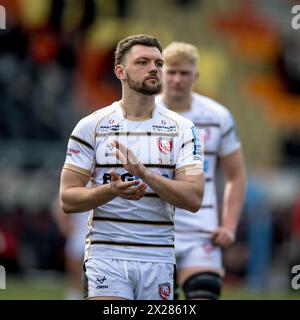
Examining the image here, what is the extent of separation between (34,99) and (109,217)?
1361 cm

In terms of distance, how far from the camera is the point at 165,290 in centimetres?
683

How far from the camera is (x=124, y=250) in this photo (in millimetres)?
6742

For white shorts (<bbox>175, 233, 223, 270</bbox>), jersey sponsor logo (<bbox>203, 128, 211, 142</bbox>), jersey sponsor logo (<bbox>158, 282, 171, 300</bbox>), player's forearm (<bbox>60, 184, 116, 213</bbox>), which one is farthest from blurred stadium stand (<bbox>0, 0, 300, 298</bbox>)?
player's forearm (<bbox>60, 184, 116, 213</bbox>)

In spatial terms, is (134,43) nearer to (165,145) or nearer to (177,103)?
(165,145)

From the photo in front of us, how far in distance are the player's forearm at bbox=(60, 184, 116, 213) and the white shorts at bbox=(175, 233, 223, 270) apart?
2.12 meters

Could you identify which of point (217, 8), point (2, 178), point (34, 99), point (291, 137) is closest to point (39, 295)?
point (2, 178)

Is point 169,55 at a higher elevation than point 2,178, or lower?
higher

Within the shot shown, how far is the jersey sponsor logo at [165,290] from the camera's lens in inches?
268

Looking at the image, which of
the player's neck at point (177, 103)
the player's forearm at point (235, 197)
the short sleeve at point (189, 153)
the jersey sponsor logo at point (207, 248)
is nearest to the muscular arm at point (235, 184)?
the player's forearm at point (235, 197)

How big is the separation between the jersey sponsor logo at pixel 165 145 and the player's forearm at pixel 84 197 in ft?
1.85

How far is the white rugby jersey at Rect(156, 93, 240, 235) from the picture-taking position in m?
8.64

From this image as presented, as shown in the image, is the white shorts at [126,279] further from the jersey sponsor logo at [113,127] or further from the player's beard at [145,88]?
the player's beard at [145,88]
